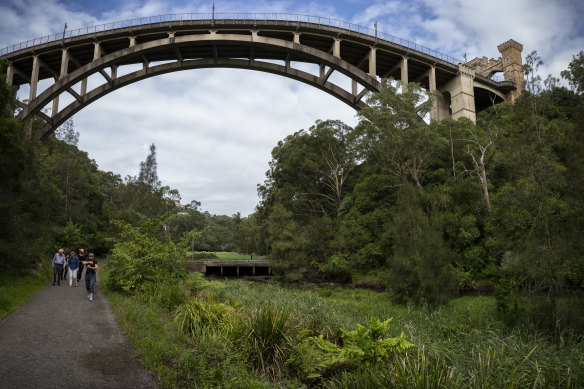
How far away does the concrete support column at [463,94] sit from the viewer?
32.1 m

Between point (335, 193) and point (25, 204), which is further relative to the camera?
point (335, 193)

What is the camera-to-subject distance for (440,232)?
12516mm

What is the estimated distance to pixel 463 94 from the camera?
32.3 m

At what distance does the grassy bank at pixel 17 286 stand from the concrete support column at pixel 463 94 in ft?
113

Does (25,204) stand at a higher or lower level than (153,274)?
higher

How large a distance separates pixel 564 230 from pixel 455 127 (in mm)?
21654

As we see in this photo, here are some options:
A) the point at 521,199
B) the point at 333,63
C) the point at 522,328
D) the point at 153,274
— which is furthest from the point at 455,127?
the point at 153,274

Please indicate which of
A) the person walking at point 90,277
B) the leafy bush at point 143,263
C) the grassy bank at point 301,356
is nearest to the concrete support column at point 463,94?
the grassy bank at point 301,356

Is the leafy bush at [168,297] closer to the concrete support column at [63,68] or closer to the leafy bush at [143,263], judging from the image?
the leafy bush at [143,263]

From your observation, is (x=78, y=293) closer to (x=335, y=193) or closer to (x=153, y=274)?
(x=153, y=274)

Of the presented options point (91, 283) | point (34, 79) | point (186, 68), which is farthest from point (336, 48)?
point (34, 79)

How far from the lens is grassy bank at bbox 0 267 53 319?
824 cm

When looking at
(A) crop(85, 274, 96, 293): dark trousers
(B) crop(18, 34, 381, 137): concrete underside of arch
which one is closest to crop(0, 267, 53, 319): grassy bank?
(A) crop(85, 274, 96, 293): dark trousers

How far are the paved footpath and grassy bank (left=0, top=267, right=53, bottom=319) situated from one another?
12.1 inches
